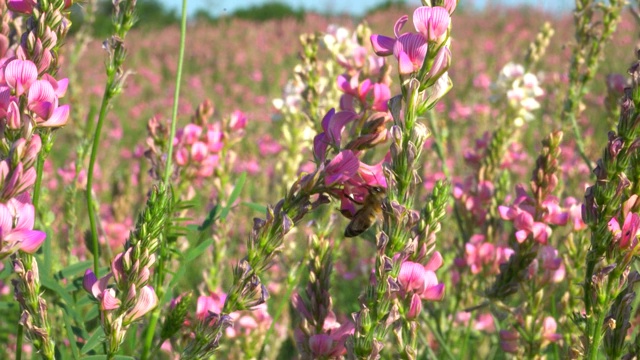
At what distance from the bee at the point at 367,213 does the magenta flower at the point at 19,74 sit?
19.8 inches

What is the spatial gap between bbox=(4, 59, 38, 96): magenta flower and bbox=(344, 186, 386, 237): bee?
0.50 meters

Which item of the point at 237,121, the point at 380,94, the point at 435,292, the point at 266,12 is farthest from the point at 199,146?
the point at 266,12

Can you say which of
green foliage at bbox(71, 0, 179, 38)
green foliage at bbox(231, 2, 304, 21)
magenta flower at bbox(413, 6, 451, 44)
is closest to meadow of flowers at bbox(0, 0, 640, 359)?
magenta flower at bbox(413, 6, 451, 44)

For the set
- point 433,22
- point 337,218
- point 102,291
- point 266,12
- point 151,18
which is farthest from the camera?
point 266,12

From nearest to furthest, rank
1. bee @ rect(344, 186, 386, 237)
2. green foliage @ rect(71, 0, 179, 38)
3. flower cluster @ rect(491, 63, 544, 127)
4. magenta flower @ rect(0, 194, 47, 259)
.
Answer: magenta flower @ rect(0, 194, 47, 259)
bee @ rect(344, 186, 386, 237)
flower cluster @ rect(491, 63, 544, 127)
green foliage @ rect(71, 0, 179, 38)

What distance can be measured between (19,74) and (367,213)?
0.53 metres

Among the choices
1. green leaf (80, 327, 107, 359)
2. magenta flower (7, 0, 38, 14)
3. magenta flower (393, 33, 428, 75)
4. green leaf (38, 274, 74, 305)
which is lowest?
green leaf (80, 327, 107, 359)

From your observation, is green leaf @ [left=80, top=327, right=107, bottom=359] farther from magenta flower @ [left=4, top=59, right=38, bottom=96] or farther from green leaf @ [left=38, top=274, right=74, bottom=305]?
Answer: magenta flower @ [left=4, top=59, right=38, bottom=96]

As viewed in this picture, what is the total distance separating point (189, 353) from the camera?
1.08m

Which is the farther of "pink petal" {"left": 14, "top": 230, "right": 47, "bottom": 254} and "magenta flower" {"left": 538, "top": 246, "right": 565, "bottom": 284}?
"magenta flower" {"left": 538, "top": 246, "right": 565, "bottom": 284}

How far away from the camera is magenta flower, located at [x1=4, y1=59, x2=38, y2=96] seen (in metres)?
1.04

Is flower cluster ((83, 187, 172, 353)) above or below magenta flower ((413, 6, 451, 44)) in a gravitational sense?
below

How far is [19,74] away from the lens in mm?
1045

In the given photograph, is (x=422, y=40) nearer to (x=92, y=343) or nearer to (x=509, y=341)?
(x=92, y=343)
